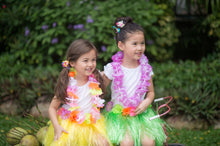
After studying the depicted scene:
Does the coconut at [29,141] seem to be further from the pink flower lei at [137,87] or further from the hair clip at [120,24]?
the hair clip at [120,24]

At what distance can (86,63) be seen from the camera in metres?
2.27

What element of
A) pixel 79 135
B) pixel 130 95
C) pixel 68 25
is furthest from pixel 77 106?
pixel 68 25

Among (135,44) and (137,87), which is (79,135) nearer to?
(137,87)

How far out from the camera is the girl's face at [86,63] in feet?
7.42

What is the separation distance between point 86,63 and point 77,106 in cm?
39

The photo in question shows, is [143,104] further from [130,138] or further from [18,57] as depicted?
[18,57]

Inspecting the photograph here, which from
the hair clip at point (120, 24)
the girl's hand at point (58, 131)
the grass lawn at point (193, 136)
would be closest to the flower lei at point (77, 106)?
the girl's hand at point (58, 131)

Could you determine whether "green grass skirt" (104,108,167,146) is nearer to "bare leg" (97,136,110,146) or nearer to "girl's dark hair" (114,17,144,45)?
"bare leg" (97,136,110,146)

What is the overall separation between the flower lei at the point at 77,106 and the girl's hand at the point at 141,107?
0.34 metres

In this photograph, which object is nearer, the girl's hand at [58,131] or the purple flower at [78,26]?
the girl's hand at [58,131]

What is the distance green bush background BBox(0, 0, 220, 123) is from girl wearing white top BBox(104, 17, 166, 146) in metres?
1.60

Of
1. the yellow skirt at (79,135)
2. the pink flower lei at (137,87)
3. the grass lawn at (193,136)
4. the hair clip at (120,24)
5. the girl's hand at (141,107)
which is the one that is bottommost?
the grass lawn at (193,136)

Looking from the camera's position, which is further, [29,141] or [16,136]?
[16,136]

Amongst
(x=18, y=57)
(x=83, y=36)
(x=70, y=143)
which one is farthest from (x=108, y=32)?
(x=70, y=143)
